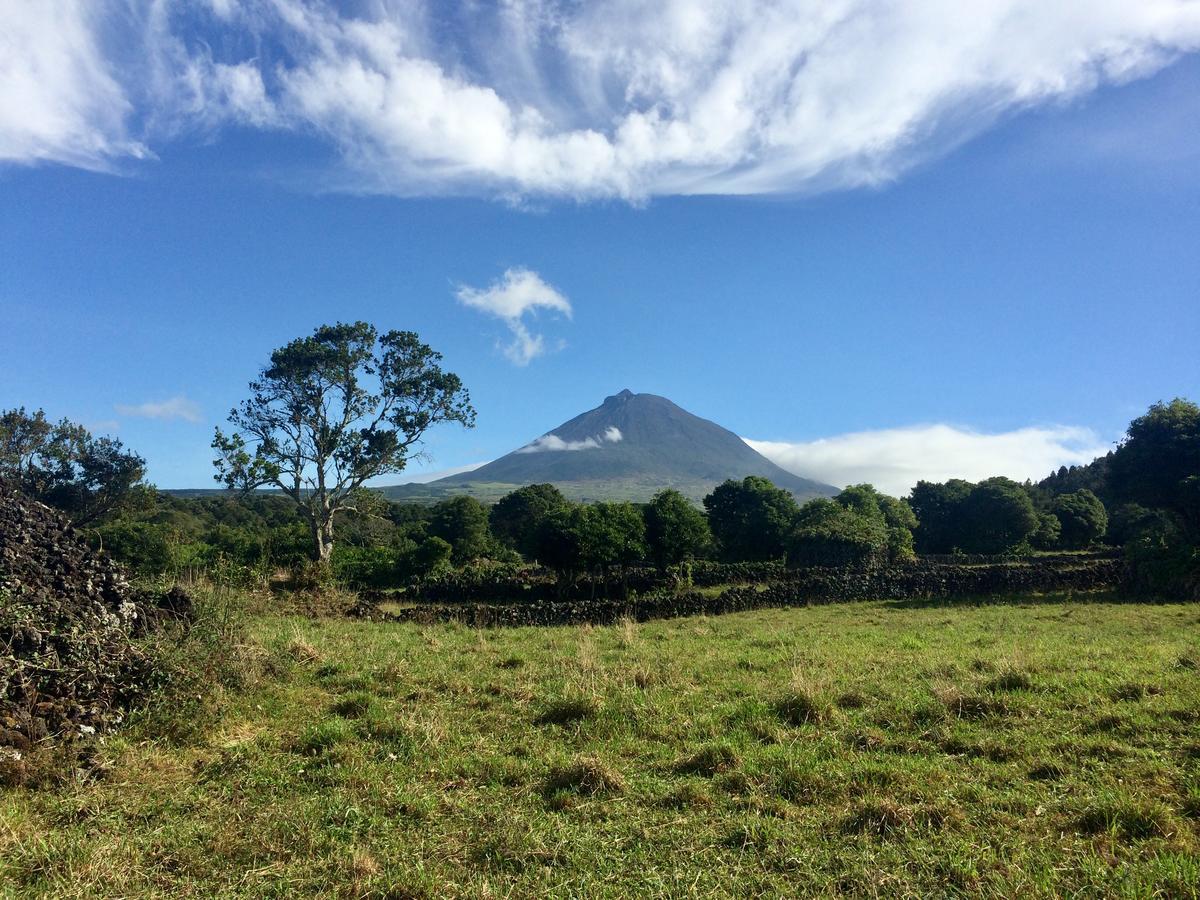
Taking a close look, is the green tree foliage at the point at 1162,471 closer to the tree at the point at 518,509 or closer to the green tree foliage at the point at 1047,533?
the green tree foliage at the point at 1047,533

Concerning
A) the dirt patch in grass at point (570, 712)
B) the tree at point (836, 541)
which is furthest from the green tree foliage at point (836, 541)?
the dirt patch in grass at point (570, 712)

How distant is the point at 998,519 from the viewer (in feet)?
139

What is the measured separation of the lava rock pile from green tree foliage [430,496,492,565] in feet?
86.8

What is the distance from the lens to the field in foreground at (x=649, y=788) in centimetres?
375

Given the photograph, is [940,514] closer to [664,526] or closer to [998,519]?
[998,519]

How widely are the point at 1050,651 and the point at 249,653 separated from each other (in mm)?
11590

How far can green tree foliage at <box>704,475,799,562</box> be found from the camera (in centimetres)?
3422

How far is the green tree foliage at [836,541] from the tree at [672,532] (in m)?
4.41

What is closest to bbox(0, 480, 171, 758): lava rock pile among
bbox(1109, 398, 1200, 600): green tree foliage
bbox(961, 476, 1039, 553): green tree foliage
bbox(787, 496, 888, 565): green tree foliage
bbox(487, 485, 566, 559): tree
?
bbox(787, 496, 888, 565): green tree foliage

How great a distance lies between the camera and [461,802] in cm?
480

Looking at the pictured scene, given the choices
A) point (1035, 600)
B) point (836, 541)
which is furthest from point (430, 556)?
point (1035, 600)

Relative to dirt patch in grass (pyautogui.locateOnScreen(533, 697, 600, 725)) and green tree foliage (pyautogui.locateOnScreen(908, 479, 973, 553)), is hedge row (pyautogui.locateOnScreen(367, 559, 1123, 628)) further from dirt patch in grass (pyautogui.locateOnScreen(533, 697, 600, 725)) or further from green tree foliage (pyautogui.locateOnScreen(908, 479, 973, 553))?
green tree foliage (pyautogui.locateOnScreen(908, 479, 973, 553))

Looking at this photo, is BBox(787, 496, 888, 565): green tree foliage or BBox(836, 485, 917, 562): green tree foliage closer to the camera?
BBox(787, 496, 888, 565): green tree foliage

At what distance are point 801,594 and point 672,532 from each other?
7.91m
